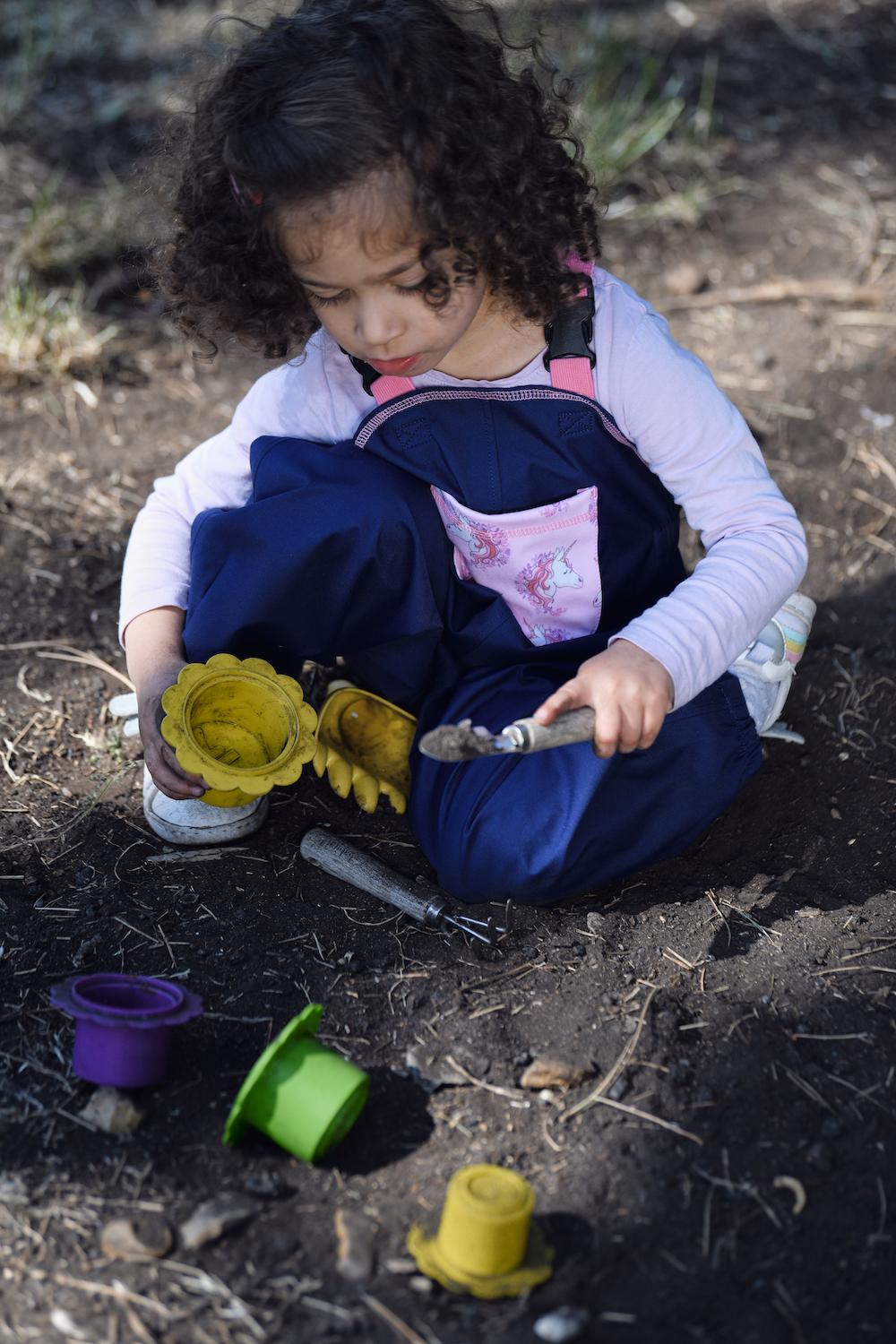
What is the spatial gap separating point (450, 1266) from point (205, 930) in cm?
75

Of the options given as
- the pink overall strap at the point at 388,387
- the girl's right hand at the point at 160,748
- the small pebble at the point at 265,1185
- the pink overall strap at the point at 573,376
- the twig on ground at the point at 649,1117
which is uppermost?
the pink overall strap at the point at 573,376

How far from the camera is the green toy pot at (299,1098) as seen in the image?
5.34 feet

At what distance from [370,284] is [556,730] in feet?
2.19

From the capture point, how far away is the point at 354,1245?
1546 mm

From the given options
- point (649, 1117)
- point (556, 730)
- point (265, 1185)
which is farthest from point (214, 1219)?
point (556, 730)

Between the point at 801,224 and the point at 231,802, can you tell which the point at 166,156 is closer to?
the point at 231,802

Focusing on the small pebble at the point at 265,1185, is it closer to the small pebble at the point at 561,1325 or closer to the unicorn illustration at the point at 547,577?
the small pebble at the point at 561,1325

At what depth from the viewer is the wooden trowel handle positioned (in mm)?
1721

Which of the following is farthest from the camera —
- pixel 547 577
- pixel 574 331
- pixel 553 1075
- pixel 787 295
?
pixel 787 295

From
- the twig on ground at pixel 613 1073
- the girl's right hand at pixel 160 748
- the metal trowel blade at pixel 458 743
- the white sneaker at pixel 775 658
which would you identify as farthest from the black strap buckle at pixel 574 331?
the twig on ground at pixel 613 1073

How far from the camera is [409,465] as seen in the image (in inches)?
87.0

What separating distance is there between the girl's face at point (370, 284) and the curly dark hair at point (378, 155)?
0.02 meters

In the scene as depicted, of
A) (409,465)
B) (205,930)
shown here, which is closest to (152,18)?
(409,465)

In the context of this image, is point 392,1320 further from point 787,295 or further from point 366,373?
point 787,295
